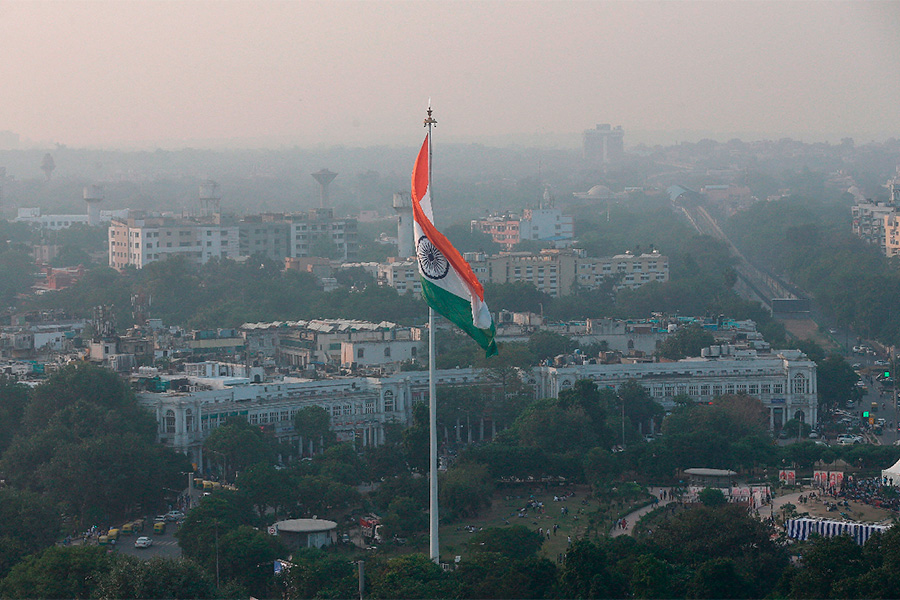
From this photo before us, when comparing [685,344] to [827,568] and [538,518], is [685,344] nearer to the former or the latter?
[538,518]

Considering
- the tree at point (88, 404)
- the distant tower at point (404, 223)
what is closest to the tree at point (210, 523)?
the tree at point (88, 404)

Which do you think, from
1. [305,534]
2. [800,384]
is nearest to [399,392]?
[800,384]

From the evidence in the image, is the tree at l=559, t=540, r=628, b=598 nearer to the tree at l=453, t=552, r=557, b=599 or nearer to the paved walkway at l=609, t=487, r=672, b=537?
the tree at l=453, t=552, r=557, b=599

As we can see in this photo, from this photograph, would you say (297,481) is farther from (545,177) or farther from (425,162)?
(545,177)

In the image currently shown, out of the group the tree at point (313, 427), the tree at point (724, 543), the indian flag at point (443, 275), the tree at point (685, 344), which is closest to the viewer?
the indian flag at point (443, 275)

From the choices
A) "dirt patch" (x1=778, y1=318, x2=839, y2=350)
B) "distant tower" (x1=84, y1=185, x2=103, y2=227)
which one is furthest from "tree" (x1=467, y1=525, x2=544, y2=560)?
"distant tower" (x1=84, y1=185, x2=103, y2=227)

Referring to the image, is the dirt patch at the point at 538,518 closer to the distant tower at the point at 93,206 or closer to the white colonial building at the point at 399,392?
the white colonial building at the point at 399,392

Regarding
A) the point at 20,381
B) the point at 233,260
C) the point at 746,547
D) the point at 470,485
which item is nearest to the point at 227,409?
the point at 20,381
